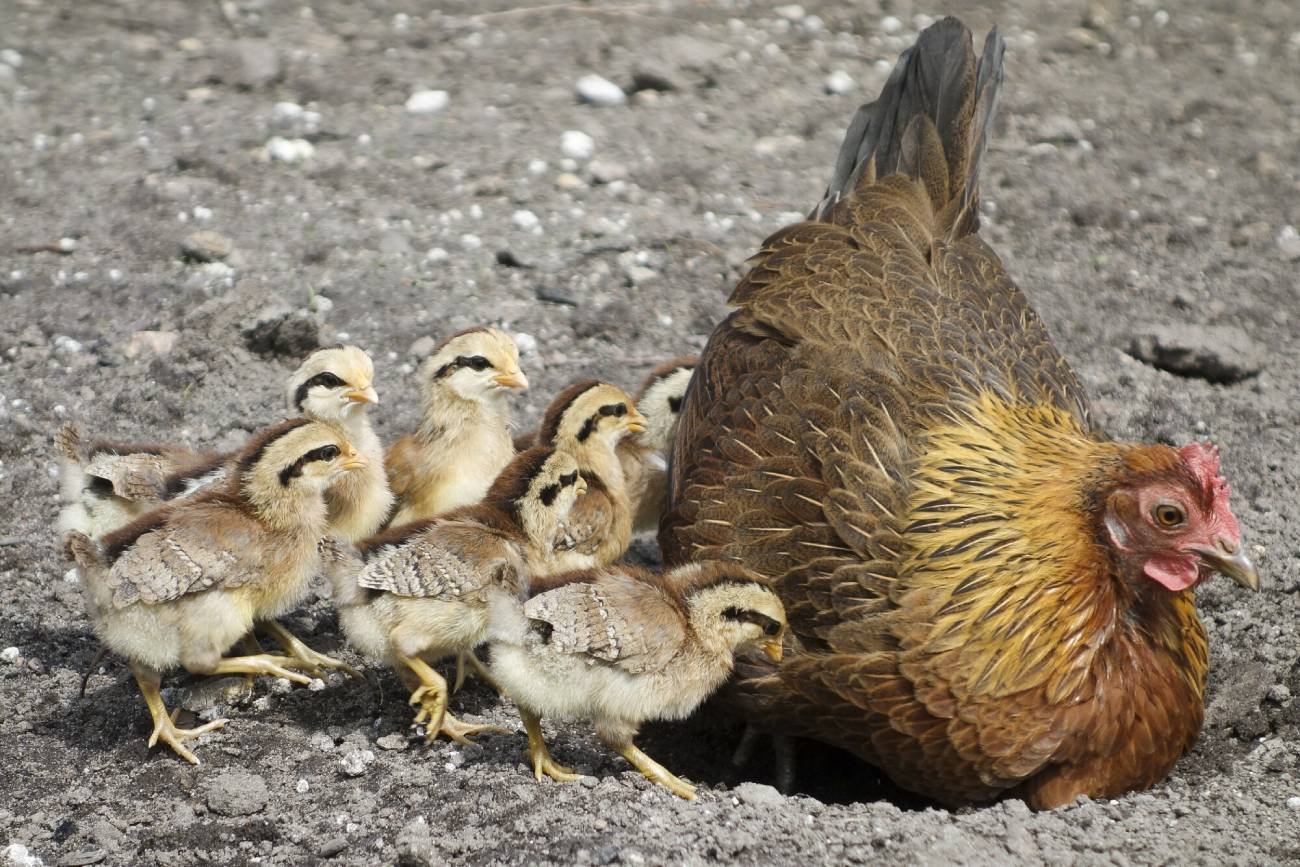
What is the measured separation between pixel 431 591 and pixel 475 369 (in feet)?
3.97

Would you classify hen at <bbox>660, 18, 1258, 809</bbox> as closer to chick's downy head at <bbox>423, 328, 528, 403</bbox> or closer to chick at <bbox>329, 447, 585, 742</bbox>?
chick at <bbox>329, 447, 585, 742</bbox>

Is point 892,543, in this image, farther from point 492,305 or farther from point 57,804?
point 492,305

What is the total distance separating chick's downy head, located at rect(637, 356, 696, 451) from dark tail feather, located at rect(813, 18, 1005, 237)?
0.80 meters

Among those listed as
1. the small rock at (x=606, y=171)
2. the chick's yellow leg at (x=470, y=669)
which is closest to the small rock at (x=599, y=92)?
the small rock at (x=606, y=171)

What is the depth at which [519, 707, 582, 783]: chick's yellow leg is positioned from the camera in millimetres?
4172

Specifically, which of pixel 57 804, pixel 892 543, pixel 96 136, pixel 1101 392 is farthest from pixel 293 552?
pixel 96 136

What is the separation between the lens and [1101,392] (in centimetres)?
618

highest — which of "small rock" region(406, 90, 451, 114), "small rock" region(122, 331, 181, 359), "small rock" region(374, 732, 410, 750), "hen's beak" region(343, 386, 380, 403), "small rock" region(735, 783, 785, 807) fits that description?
"small rock" region(406, 90, 451, 114)

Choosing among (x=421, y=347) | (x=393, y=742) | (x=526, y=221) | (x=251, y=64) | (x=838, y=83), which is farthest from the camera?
(x=838, y=83)

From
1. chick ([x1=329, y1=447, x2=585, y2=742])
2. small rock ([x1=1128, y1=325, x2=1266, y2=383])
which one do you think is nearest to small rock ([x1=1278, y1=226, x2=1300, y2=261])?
small rock ([x1=1128, y1=325, x2=1266, y2=383])

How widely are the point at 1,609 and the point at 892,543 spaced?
9.83 ft

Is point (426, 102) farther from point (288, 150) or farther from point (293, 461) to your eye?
point (293, 461)

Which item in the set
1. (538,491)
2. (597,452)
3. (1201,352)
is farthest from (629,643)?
(1201,352)

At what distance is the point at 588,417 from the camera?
5.04m
